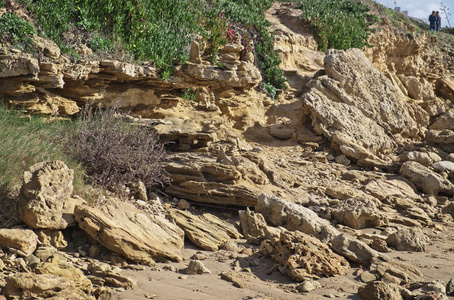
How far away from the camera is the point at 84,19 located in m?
8.27

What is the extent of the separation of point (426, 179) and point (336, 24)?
770 cm

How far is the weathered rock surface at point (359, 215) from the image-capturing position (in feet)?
21.9

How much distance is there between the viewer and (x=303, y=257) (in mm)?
4770

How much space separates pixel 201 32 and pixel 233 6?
3.04 meters

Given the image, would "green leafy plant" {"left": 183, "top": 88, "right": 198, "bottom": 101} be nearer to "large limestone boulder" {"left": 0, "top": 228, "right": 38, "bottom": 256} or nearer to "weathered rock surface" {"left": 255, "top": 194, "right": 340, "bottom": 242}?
"weathered rock surface" {"left": 255, "top": 194, "right": 340, "bottom": 242}

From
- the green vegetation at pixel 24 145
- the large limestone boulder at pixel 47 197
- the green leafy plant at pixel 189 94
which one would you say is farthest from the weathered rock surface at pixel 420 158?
the large limestone boulder at pixel 47 197

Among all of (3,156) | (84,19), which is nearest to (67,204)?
(3,156)

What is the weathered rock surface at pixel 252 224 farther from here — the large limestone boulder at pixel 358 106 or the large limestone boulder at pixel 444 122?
the large limestone boulder at pixel 444 122

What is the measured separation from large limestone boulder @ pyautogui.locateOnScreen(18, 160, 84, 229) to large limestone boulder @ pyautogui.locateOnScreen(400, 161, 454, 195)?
6353mm

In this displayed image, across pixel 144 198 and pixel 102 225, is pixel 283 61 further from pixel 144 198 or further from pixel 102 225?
pixel 102 225

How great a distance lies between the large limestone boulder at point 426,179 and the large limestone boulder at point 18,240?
6858 mm

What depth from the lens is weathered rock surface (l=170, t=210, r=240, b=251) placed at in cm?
547

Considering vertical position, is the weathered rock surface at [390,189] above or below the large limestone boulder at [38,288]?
below

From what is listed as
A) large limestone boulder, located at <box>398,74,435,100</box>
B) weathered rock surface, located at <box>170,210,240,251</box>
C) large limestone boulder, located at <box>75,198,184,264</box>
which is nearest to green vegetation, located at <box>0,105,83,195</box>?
large limestone boulder, located at <box>75,198,184,264</box>
